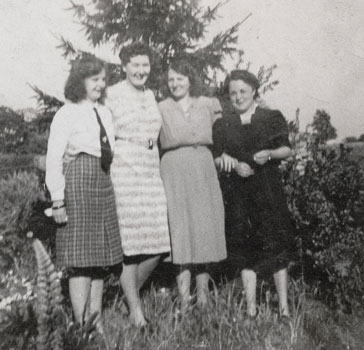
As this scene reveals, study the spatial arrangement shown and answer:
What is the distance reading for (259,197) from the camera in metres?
3.84

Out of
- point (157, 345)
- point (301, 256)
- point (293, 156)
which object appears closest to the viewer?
point (157, 345)

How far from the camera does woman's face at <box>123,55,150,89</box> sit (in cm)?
375

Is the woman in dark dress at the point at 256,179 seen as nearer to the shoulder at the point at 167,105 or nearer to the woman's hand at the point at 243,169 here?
the woman's hand at the point at 243,169

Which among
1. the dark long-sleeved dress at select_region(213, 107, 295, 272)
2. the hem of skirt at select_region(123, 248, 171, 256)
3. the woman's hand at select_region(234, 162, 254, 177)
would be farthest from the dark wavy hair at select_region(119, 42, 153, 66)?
the hem of skirt at select_region(123, 248, 171, 256)

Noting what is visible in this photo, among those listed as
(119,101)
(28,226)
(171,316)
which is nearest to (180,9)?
(119,101)

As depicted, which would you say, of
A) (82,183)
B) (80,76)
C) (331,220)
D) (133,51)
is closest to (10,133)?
(133,51)

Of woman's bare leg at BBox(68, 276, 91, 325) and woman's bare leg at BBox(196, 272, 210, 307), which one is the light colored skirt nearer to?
woman's bare leg at BBox(196, 272, 210, 307)

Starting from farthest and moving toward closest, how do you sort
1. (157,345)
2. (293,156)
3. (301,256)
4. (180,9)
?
(180,9) → (293,156) → (301,256) → (157,345)

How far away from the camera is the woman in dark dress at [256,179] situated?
3.82m

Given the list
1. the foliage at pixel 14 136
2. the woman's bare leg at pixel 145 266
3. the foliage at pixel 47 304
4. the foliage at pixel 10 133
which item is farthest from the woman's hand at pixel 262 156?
the foliage at pixel 10 133

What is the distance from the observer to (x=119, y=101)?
376 cm

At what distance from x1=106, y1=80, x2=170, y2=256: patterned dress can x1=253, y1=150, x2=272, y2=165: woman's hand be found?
753 millimetres

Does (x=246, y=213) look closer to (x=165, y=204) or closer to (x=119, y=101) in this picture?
(x=165, y=204)

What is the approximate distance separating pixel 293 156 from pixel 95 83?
200 centimetres
